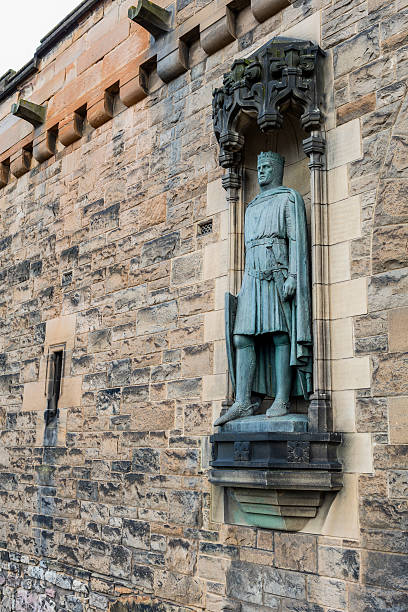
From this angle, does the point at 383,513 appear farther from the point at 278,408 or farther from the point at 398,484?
the point at 278,408

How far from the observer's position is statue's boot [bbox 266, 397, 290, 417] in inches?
172

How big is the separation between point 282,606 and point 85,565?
101 inches

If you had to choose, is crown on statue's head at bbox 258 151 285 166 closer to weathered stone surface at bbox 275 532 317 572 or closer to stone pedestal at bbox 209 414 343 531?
stone pedestal at bbox 209 414 343 531

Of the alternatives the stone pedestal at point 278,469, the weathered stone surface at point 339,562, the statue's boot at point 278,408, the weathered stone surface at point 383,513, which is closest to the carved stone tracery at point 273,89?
the statue's boot at point 278,408

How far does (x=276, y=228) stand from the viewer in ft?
15.1

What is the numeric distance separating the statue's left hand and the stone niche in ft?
0.43

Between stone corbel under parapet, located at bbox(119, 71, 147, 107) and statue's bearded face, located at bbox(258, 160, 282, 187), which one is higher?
stone corbel under parapet, located at bbox(119, 71, 147, 107)

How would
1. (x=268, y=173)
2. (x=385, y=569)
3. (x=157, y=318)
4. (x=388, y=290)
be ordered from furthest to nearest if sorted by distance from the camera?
(x=157, y=318), (x=268, y=173), (x=388, y=290), (x=385, y=569)

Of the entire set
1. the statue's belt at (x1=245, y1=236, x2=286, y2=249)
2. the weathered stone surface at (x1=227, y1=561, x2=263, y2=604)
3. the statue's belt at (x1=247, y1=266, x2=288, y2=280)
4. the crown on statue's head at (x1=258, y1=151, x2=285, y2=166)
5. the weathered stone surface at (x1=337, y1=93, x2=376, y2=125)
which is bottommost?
the weathered stone surface at (x1=227, y1=561, x2=263, y2=604)

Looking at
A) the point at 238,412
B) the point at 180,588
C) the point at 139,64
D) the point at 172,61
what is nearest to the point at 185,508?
the point at 180,588

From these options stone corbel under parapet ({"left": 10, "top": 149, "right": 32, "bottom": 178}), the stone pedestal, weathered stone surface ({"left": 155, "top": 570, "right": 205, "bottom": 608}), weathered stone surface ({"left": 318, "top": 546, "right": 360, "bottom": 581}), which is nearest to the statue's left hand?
the stone pedestal

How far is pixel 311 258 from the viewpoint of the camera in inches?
178

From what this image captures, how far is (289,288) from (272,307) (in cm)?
19

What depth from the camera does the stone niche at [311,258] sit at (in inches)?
162
